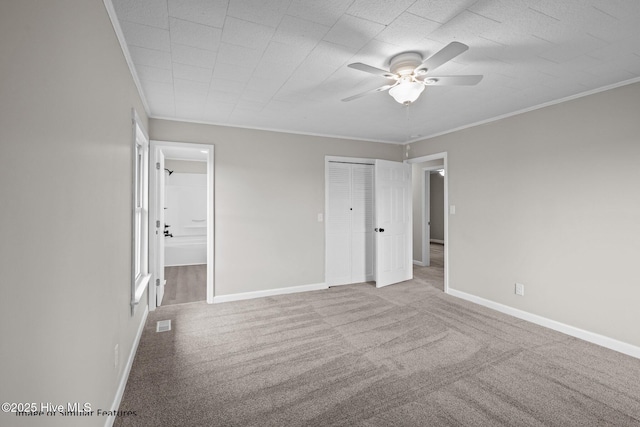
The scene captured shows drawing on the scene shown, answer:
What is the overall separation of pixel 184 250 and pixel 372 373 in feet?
18.9

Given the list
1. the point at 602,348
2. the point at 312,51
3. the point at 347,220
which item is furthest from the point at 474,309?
the point at 312,51

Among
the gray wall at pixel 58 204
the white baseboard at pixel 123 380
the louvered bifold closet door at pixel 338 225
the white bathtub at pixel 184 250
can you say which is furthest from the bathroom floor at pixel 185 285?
the gray wall at pixel 58 204

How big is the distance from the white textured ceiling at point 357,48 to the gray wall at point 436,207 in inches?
279

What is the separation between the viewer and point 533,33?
198 cm

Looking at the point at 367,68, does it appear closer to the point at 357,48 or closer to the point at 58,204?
the point at 357,48

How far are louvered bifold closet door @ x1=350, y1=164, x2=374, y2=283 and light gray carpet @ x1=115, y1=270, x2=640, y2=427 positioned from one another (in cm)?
153

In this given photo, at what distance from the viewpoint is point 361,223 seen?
527 cm

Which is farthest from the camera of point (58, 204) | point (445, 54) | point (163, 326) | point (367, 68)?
point (163, 326)

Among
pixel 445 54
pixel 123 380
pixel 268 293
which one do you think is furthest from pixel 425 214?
pixel 123 380

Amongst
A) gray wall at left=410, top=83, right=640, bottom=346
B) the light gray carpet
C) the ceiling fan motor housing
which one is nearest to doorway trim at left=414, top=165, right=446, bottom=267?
gray wall at left=410, top=83, right=640, bottom=346

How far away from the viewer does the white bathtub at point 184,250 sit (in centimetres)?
686

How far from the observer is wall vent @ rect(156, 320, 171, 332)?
328 centimetres

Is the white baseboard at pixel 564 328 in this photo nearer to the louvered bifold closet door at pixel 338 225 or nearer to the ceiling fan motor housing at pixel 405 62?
the louvered bifold closet door at pixel 338 225

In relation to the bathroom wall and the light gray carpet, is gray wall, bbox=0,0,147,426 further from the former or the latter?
the bathroom wall
